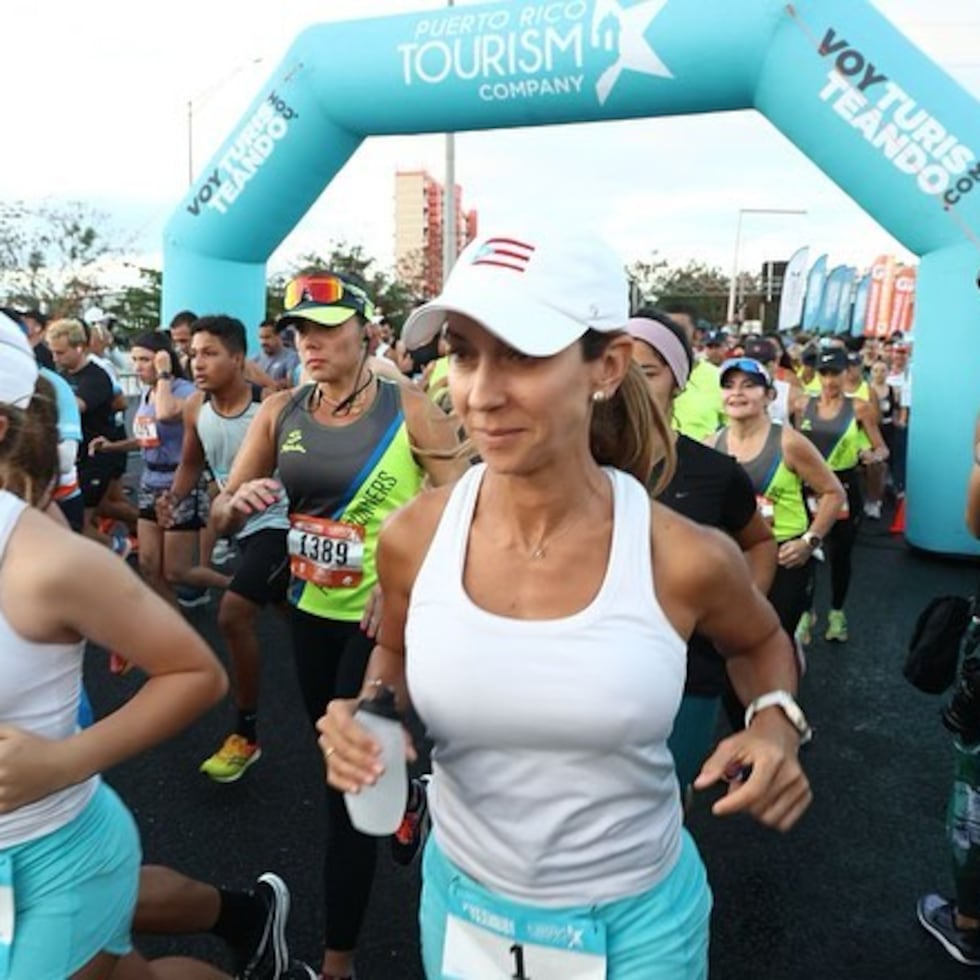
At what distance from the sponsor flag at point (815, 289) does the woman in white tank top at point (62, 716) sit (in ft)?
88.3

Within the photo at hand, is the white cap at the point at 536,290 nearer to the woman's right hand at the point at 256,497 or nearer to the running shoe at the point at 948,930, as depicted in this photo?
the woman's right hand at the point at 256,497

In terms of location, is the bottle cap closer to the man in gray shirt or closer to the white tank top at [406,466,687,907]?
the white tank top at [406,466,687,907]

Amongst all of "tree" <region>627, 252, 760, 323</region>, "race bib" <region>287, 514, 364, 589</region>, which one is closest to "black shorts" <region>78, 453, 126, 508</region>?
"race bib" <region>287, 514, 364, 589</region>

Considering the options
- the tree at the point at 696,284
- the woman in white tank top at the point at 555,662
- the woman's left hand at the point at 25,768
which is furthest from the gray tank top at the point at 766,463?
the tree at the point at 696,284

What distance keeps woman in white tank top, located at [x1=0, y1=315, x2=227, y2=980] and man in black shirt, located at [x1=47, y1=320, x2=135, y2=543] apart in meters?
4.98

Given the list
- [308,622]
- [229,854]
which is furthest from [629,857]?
[229,854]

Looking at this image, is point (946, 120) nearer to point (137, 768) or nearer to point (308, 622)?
point (308, 622)

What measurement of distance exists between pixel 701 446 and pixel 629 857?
4.74 ft

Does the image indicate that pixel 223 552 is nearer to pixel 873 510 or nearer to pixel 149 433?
pixel 149 433

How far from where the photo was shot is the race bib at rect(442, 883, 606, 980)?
1.32 meters

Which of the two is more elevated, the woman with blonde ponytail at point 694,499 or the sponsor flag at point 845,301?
the sponsor flag at point 845,301

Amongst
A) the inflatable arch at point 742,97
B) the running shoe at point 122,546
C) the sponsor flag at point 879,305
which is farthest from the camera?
the sponsor flag at point 879,305

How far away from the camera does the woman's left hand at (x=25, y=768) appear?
134 cm

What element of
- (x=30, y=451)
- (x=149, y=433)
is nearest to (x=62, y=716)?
(x=30, y=451)
